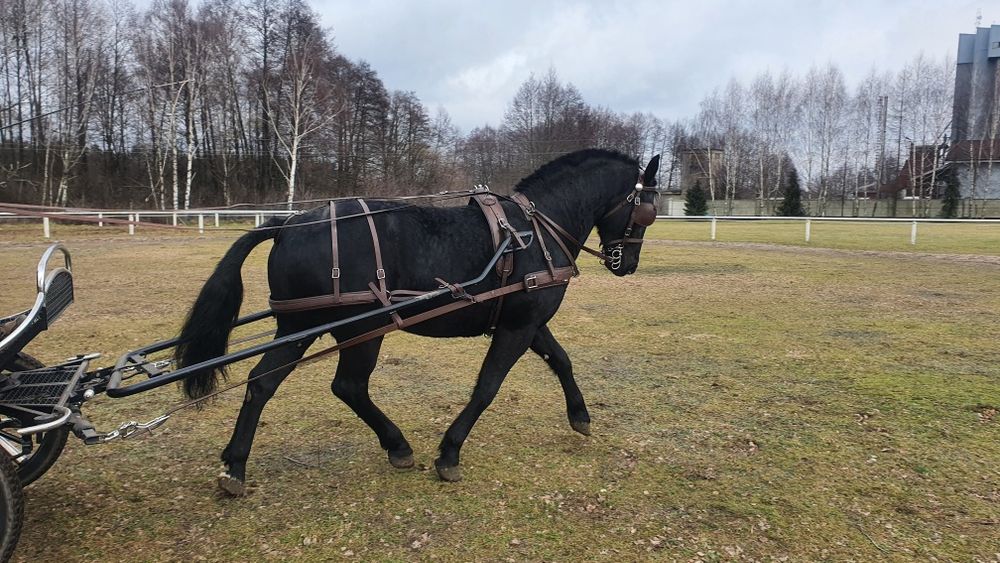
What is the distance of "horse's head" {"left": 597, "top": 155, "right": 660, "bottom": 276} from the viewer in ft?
14.4

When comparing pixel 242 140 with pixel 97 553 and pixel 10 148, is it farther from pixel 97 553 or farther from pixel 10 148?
pixel 97 553

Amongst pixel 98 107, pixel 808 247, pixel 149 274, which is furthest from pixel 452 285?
pixel 98 107

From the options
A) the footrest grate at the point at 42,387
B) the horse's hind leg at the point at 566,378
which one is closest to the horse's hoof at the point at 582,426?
the horse's hind leg at the point at 566,378

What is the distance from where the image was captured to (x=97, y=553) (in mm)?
2939

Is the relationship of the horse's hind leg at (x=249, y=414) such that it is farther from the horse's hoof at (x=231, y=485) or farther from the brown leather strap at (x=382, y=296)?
the brown leather strap at (x=382, y=296)

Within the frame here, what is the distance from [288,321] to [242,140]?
49603mm

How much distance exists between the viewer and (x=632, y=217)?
4.41m

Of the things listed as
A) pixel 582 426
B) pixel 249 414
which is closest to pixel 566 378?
pixel 582 426

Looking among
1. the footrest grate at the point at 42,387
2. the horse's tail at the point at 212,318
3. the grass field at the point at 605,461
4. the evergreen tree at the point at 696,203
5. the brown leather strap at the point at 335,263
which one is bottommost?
the grass field at the point at 605,461

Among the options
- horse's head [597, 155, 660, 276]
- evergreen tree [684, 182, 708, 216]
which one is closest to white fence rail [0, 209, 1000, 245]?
horse's head [597, 155, 660, 276]

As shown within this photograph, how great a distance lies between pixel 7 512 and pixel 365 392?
6.09 ft

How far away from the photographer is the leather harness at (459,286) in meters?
3.46

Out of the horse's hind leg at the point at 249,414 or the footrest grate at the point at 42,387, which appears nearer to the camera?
the footrest grate at the point at 42,387

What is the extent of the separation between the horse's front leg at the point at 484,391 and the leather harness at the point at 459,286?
0.59 ft
